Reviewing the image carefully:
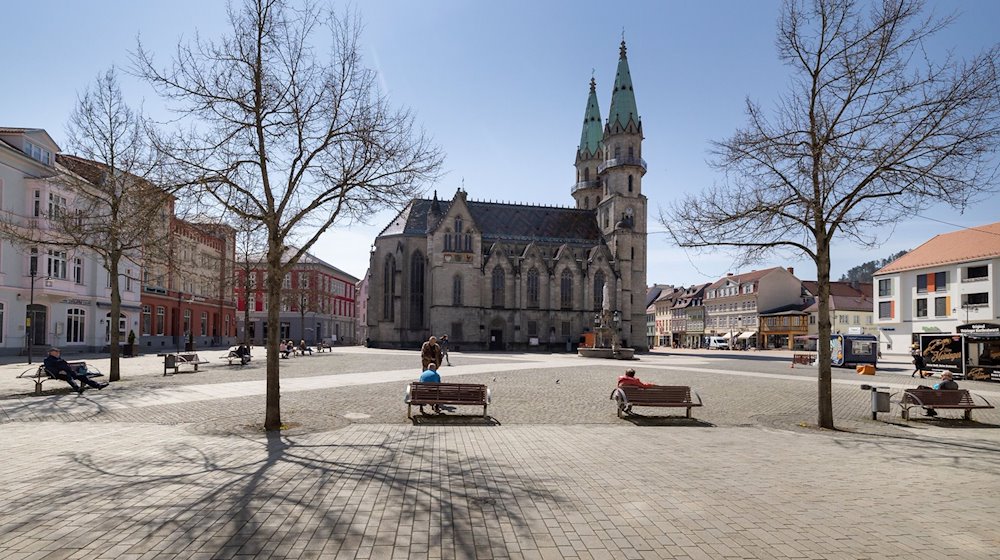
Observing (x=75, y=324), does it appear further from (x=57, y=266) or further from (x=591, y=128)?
(x=591, y=128)

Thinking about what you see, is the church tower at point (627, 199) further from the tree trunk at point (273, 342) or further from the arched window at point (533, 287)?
the tree trunk at point (273, 342)

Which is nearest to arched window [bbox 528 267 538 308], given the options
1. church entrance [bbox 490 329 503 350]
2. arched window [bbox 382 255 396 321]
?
church entrance [bbox 490 329 503 350]

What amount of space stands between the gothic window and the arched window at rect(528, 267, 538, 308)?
7.22 m

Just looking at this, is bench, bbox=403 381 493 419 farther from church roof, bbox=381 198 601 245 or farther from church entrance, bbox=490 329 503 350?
church roof, bbox=381 198 601 245

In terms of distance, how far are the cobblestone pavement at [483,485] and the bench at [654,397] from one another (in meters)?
0.41

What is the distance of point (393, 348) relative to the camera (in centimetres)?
6731

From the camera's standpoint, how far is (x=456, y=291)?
67812 mm

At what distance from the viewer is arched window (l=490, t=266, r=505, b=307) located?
2761 inches

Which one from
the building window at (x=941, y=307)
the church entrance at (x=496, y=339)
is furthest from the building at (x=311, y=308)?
the building window at (x=941, y=307)

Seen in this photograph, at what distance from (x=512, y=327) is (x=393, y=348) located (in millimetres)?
13642

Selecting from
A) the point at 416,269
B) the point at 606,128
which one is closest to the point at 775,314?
the point at 606,128

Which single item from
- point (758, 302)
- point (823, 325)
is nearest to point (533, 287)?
point (758, 302)

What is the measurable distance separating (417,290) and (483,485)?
6314 centimetres

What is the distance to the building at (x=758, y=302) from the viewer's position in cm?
9300
